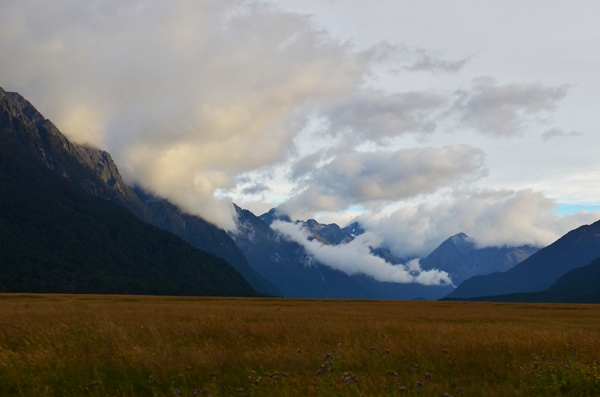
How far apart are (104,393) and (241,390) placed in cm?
327

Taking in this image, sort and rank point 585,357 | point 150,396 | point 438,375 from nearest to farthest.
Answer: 1. point 150,396
2. point 438,375
3. point 585,357

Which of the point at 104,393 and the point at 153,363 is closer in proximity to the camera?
the point at 104,393

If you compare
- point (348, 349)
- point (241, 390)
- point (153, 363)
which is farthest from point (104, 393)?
point (348, 349)

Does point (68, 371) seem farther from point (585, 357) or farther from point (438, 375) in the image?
point (585, 357)

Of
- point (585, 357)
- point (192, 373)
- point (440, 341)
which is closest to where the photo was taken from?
point (192, 373)

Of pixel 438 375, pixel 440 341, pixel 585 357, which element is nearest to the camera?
pixel 438 375

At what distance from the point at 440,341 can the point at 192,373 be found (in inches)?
383

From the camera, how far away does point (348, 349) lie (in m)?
16.9

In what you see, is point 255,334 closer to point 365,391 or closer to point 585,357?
point 365,391

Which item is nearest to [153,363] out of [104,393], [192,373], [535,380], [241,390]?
[192,373]

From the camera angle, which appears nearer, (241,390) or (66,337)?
(241,390)

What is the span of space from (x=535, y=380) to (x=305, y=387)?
6.37m

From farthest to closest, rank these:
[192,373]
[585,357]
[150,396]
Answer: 1. [585,357]
2. [192,373]
3. [150,396]

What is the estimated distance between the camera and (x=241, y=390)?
10.9 metres
